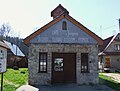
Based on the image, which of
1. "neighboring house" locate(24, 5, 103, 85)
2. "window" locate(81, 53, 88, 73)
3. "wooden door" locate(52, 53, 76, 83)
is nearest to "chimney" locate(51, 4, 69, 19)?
"neighboring house" locate(24, 5, 103, 85)

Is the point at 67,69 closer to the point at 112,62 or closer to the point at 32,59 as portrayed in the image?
the point at 32,59

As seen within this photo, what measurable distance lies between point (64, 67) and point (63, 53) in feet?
4.07

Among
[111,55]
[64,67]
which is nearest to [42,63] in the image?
[64,67]

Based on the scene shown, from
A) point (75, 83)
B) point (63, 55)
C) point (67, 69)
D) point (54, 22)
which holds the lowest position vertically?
point (75, 83)

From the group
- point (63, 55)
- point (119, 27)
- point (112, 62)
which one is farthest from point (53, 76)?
point (119, 27)

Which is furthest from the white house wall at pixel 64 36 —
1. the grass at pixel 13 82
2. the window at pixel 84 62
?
the grass at pixel 13 82

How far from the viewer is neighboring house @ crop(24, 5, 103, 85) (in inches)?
637

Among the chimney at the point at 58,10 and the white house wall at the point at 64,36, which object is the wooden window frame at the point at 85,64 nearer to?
the white house wall at the point at 64,36

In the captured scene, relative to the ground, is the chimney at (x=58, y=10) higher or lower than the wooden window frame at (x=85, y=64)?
higher

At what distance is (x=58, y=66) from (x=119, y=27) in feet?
80.5

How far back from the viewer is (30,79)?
16.0 m

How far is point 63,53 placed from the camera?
55.0ft

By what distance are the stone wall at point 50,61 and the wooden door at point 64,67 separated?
42cm

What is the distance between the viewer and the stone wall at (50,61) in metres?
16.0
